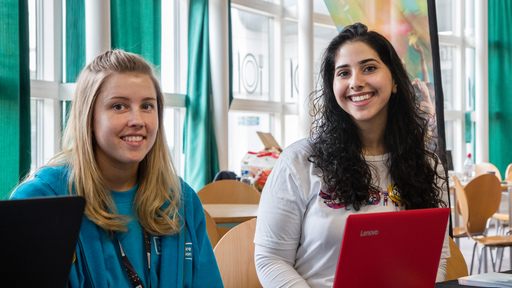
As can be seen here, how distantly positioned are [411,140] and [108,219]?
1.01m

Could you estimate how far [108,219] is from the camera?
4.42ft


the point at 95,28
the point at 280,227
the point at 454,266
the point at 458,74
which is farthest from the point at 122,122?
the point at 458,74

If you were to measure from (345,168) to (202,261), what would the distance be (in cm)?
52

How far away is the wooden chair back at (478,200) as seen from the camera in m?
4.20

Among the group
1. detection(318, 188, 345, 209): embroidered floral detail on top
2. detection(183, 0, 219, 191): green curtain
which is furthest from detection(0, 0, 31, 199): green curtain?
detection(318, 188, 345, 209): embroidered floral detail on top

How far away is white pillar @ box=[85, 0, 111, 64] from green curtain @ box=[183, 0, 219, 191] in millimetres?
1250

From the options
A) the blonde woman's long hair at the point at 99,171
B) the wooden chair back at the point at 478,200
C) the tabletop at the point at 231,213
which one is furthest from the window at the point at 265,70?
the blonde woman's long hair at the point at 99,171

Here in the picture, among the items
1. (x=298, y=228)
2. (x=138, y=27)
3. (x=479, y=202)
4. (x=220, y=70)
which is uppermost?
(x=138, y=27)

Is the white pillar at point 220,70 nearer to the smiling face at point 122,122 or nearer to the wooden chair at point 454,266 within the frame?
the wooden chair at point 454,266

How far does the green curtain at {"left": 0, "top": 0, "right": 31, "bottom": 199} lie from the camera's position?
11.7ft

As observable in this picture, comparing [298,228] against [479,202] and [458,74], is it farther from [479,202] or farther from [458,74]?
[458,74]

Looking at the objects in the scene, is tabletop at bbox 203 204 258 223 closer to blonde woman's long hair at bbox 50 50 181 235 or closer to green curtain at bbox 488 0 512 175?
blonde woman's long hair at bbox 50 50 181 235

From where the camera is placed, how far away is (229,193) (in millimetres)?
3625

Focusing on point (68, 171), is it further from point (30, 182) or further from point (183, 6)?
point (183, 6)
